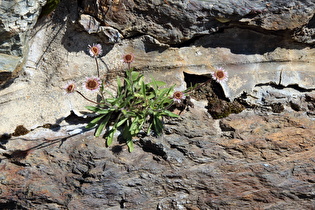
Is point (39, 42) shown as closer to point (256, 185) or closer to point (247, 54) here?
point (247, 54)

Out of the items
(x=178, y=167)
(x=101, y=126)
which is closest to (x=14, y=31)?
(x=101, y=126)

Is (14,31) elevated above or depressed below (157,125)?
above

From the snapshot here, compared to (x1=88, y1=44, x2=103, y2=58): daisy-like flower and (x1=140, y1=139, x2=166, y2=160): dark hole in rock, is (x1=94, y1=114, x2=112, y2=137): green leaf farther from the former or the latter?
(x1=88, y1=44, x2=103, y2=58): daisy-like flower

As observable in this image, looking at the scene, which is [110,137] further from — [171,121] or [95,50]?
[95,50]

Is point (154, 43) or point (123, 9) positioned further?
point (154, 43)

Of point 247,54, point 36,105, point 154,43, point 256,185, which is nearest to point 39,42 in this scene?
point 36,105

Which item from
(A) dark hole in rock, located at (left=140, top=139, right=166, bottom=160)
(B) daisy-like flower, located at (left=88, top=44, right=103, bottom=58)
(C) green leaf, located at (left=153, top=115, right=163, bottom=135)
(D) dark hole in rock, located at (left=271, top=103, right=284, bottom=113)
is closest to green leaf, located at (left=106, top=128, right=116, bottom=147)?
(A) dark hole in rock, located at (left=140, top=139, right=166, bottom=160)

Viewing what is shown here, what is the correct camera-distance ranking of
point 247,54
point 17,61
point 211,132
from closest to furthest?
point 17,61 < point 211,132 < point 247,54
